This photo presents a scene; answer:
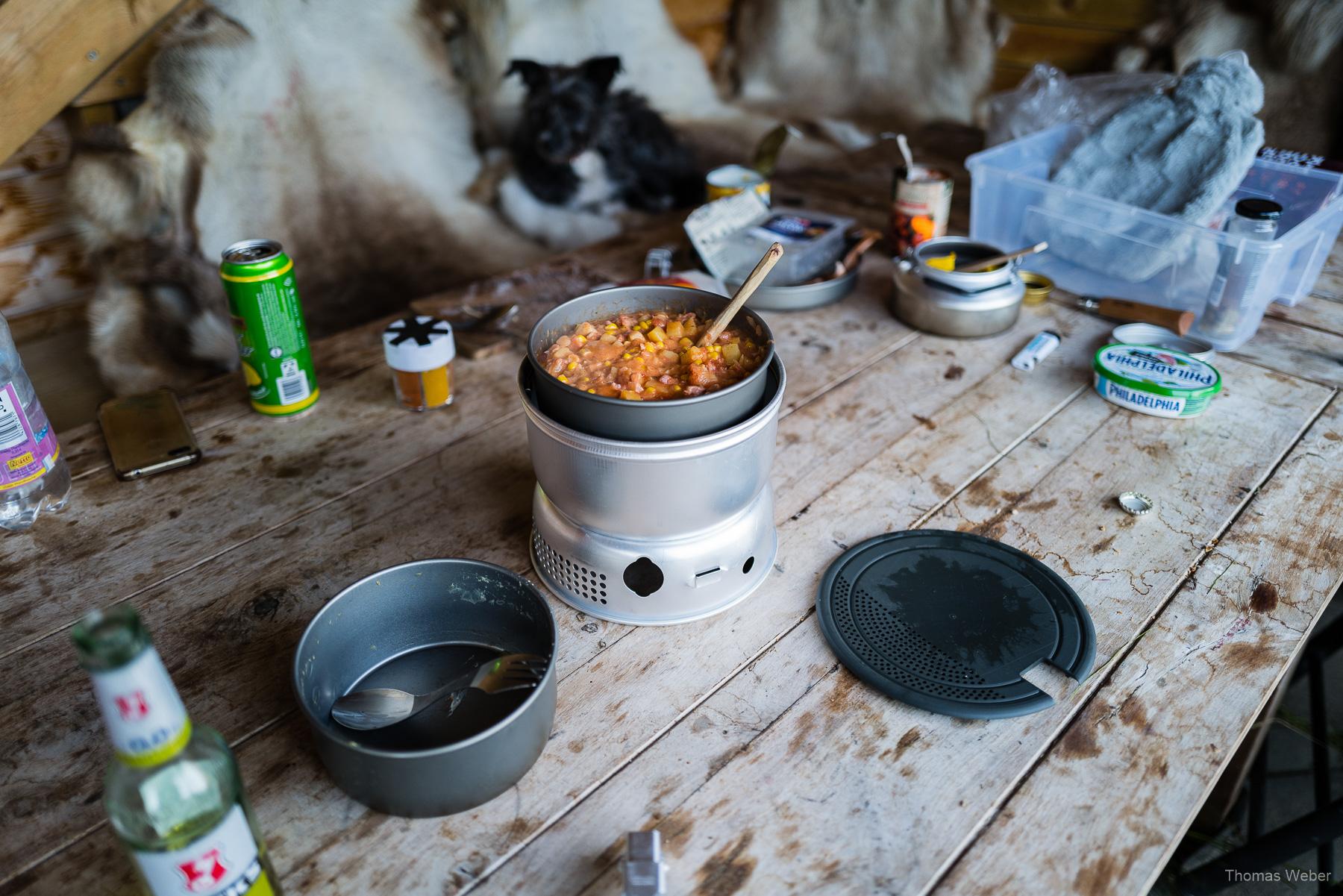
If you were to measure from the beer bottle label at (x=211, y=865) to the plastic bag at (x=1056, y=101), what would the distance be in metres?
1.82

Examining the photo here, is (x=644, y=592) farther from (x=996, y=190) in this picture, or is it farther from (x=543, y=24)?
(x=543, y=24)

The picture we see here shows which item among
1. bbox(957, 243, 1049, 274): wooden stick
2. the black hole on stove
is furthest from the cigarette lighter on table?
the black hole on stove

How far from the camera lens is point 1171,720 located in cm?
82

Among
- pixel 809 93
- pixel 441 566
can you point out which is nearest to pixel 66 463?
pixel 441 566

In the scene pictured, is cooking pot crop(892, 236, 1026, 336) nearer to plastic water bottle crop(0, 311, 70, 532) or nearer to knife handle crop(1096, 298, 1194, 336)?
knife handle crop(1096, 298, 1194, 336)

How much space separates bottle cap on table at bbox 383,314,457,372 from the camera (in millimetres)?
1241

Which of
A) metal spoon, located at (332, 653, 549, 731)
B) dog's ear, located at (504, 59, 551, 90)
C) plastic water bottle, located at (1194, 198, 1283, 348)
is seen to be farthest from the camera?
dog's ear, located at (504, 59, 551, 90)

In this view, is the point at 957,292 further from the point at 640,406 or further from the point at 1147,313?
the point at 640,406

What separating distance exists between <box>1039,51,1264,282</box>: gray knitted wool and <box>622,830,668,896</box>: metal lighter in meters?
1.32

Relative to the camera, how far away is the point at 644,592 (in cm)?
91

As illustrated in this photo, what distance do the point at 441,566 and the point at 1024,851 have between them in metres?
0.58

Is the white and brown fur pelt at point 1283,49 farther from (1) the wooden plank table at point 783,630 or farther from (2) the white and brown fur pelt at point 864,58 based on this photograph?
(1) the wooden plank table at point 783,630

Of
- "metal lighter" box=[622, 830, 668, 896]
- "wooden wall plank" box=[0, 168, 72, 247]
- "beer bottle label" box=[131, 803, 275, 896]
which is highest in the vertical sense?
"wooden wall plank" box=[0, 168, 72, 247]

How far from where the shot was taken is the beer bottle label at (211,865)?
0.54 metres
